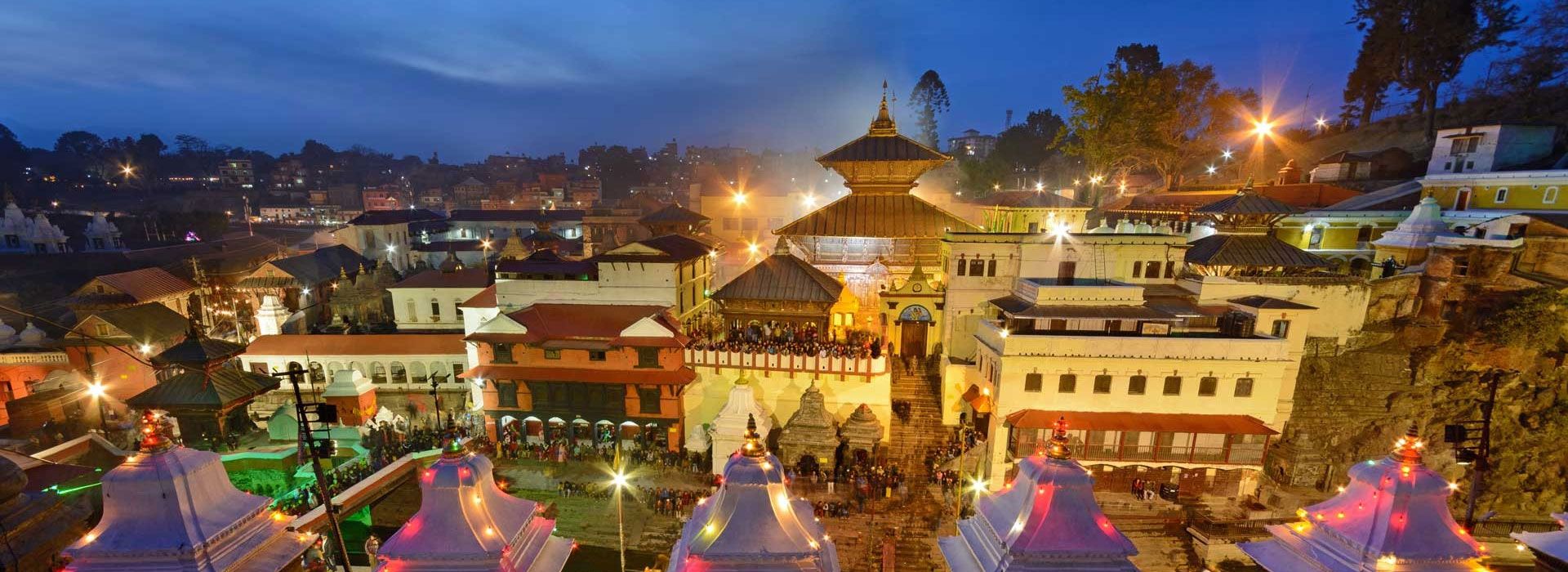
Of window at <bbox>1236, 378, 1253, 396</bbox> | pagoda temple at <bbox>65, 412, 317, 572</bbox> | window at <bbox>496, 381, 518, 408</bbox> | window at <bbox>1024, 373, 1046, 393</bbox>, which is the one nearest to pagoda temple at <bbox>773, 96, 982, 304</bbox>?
window at <bbox>1024, 373, 1046, 393</bbox>

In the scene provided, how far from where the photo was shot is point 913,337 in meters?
26.6

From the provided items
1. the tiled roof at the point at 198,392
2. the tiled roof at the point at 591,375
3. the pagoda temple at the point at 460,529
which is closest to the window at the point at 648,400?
the tiled roof at the point at 591,375

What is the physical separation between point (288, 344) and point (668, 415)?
71.9 feet

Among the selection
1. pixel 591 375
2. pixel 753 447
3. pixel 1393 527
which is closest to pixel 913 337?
pixel 591 375

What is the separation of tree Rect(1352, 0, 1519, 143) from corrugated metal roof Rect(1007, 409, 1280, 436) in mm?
37775

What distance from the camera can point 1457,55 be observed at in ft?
124

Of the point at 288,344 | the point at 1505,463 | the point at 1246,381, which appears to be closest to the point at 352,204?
the point at 288,344

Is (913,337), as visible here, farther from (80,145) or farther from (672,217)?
(80,145)

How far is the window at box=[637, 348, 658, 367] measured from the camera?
74.7 ft

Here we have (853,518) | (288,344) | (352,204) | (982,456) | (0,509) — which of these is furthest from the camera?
(352,204)

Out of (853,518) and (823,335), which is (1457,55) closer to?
(823,335)

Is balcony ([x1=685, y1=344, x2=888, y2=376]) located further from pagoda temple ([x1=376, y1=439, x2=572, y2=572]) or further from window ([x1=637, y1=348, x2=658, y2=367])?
pagoda temple ([x1=376, y1=439, x2=572, y2=572])

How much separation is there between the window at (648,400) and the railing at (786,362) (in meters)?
1.89

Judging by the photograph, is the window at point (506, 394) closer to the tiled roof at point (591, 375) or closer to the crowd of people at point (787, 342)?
the tiled roof at point (591, 375)
